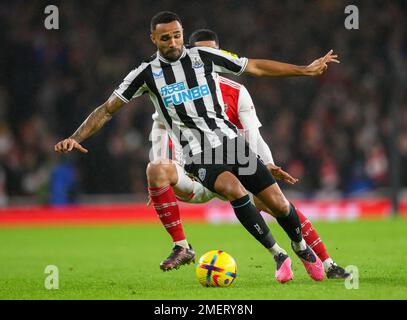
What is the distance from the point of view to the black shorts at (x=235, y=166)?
21.9 ft

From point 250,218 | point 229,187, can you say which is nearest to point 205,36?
point 229,187

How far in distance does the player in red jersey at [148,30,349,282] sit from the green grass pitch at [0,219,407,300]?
24cm

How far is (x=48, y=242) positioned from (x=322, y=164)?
5.91 metres

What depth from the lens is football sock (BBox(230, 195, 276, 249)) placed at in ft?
21.9

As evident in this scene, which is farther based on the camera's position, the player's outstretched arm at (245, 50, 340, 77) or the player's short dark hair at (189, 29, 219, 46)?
the player's short dark hair at (189, 29, 219, 46)

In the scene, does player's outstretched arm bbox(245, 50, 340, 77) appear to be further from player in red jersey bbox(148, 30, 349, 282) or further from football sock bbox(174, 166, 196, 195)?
football sock bbox(174, 166, 196, 195)

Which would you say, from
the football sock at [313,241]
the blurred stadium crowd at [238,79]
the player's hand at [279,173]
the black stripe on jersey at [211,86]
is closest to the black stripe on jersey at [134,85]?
the black stripe on jersey at [211,86]

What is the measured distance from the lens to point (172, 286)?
6785 millimetres

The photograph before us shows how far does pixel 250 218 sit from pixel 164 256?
3282mm

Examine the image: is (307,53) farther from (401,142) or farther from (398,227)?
(398,227)

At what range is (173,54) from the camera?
6.82 m

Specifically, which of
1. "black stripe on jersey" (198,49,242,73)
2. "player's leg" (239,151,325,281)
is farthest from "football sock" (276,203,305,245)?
"black stripe on jersey" (198,49,242,73)

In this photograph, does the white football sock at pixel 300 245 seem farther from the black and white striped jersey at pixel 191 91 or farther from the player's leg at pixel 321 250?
the black and white striped jersey at pixel 191 91

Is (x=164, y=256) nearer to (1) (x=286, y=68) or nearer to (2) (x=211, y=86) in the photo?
(2) (x=211, y=86)
